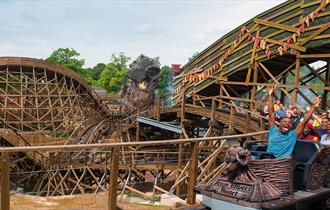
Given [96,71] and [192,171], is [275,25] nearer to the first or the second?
[192,171]

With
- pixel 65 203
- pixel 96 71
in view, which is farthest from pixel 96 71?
pixel 65 203

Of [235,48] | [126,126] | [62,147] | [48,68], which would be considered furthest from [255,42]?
[48,68]

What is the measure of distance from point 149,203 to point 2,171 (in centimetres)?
225

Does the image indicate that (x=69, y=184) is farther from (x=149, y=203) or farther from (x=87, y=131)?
(x=149, y=203)

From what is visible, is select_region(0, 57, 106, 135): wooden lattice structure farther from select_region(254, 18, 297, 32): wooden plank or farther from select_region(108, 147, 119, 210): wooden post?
select_region(108, 147, 119, 210): wooden post

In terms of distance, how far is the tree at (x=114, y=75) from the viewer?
68.6 m

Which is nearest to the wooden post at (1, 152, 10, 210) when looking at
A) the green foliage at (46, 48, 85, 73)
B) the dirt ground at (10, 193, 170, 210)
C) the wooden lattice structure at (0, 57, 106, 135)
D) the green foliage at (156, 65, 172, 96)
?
the dirt ground at (10, 193, 170, 210)

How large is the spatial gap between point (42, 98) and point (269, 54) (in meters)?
15.8

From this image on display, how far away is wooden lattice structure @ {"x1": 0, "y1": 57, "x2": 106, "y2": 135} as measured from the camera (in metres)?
21.3

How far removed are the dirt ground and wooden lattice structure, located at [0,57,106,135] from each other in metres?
14.6

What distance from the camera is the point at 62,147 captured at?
3.80 meters

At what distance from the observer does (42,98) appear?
24.2m

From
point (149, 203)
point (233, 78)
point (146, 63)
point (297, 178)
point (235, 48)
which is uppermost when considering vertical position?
point (146, 63)

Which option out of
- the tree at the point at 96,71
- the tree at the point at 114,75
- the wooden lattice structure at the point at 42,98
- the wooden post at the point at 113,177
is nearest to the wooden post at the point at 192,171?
the wooden post at the point at 113,177
